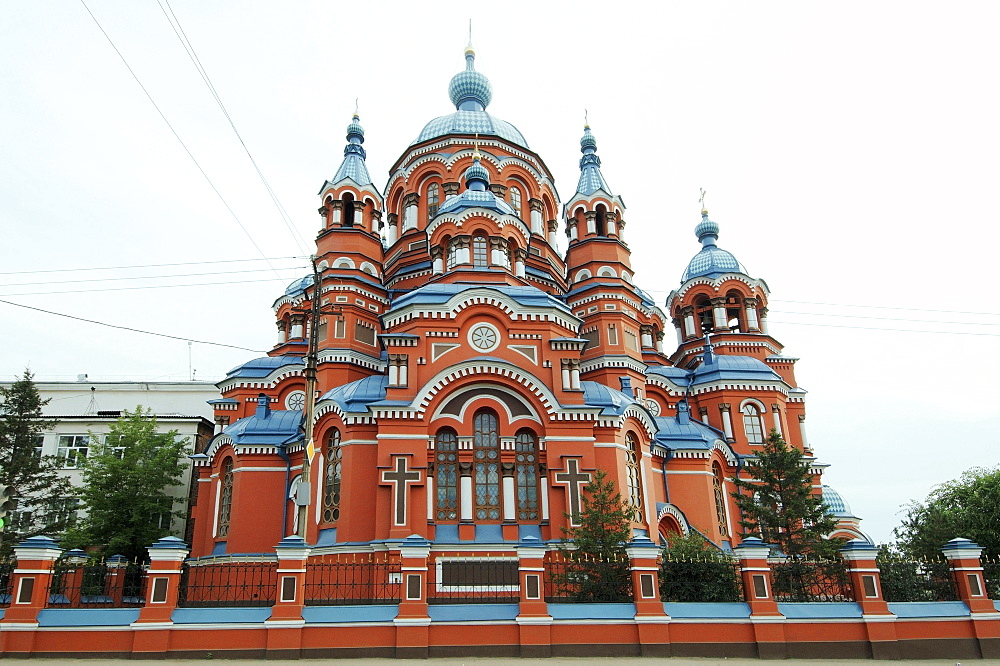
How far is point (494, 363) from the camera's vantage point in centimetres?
1811

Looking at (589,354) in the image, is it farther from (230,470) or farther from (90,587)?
(90,587)

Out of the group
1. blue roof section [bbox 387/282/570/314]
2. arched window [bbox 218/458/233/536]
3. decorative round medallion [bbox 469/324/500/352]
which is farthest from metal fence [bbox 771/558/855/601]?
arched window [bbox 218/458/233/536]

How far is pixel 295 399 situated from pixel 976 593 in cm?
1993

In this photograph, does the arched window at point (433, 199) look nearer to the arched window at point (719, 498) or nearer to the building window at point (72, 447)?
the arched window at point (719, 498)

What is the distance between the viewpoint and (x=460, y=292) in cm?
1909

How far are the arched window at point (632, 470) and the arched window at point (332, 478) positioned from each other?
8.05 metres

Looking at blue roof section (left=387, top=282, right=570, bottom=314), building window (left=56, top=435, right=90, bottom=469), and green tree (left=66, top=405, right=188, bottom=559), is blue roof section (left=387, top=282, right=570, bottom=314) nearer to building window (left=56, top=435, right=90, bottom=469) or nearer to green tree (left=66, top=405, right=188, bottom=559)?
green tree (left=66, top=405, right=188, bottom=559)

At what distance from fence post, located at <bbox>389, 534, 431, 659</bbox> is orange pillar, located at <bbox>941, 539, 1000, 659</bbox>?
399 inches

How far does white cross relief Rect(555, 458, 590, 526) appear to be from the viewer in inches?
688

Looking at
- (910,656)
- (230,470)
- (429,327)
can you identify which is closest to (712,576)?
(910,656)

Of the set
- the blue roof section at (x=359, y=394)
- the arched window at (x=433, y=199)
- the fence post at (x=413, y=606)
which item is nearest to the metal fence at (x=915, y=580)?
the fence post at (x=413, y=606)

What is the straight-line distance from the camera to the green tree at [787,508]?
56.0 ft

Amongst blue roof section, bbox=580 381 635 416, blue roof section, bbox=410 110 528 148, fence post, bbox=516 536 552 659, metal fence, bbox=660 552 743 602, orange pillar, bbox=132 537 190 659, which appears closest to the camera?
orange pillar, bbox=132 537 190 659

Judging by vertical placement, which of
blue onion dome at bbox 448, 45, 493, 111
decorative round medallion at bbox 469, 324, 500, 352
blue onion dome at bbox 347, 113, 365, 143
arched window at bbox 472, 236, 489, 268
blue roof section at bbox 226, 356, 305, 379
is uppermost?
blue onion dome at bbox 448, 45, 493, 111
